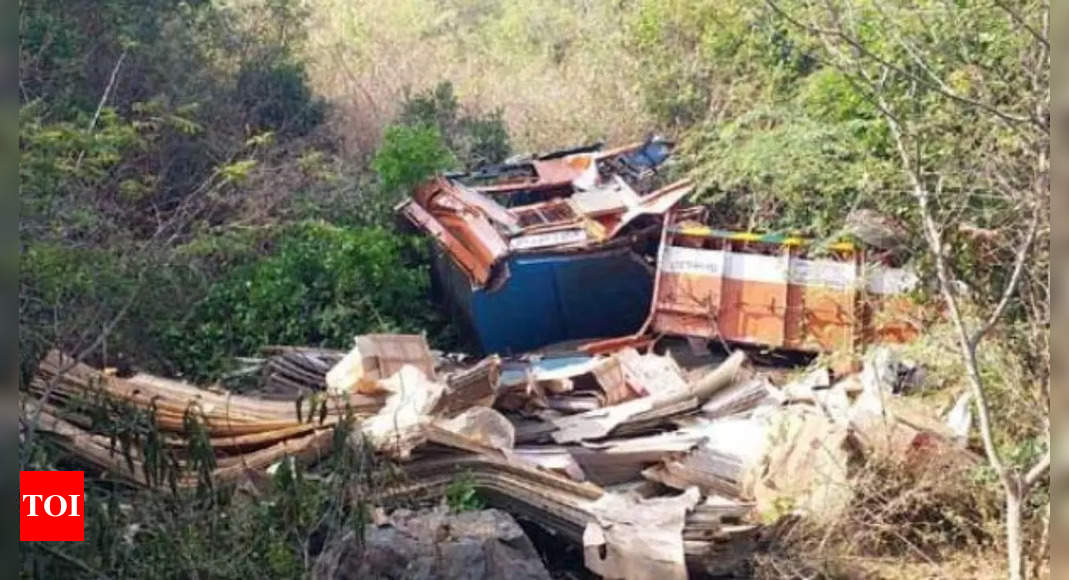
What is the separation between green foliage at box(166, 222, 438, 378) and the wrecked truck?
0.51 metres

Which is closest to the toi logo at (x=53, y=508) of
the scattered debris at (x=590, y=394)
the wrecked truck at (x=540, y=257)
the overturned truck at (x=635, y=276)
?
the scattered debris at (x=590, y=394)

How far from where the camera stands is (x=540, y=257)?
9711 millimetres

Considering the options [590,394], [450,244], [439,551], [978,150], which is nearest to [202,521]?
[439,551]

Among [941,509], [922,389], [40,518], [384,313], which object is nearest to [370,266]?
[384,313]

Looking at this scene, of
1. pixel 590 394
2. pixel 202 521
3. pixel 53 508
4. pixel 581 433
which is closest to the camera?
pixel 53 508

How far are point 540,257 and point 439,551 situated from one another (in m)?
4.70

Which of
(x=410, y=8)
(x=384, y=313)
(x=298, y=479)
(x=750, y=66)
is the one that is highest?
(x=410, y=8)

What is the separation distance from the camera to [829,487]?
6363 mm

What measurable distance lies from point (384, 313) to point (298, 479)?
5.58 m

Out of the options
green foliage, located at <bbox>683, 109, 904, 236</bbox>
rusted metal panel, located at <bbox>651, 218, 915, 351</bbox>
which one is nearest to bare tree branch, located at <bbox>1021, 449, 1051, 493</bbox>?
green foliage, located at <bbox>683, 109, 904, 236</bbox>

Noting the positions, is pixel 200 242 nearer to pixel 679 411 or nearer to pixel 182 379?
pixel 182 379

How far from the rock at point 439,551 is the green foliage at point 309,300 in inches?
168

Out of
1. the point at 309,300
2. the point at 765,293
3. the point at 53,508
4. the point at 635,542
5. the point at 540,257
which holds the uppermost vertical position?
the point at 540,257

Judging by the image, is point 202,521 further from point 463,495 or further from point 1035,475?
point 1035,475
